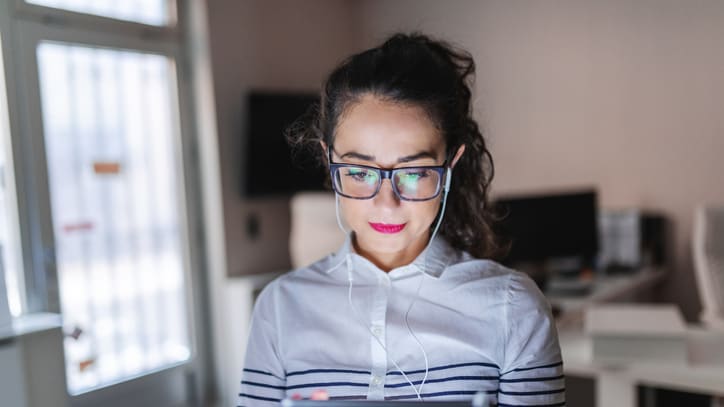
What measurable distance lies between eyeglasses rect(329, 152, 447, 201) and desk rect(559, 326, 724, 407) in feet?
3.45

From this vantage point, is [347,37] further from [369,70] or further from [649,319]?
[369,70]

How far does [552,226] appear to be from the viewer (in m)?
2.89

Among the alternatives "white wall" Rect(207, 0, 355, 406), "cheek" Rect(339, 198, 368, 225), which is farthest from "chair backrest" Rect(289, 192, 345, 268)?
"cheek" Rect(339, 198, 368, 225)

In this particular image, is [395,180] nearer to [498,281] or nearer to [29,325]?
[498,281]

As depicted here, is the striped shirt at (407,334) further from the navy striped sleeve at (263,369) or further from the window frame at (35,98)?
the window frame at (35,98)

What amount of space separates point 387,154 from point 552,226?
225 cm

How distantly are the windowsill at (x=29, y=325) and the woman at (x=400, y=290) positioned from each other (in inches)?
56.4

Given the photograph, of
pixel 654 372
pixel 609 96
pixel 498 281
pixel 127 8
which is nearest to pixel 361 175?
pixel 498 281

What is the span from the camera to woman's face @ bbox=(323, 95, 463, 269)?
847 millimetres

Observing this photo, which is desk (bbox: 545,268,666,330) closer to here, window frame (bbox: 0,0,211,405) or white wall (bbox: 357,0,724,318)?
white wall (bbox: 357,0,724,318)

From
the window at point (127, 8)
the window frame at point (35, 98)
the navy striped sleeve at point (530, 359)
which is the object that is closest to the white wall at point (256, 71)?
the window at point (127, 8)

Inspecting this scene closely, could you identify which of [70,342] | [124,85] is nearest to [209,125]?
[124,85]

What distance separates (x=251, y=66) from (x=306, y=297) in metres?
2.62

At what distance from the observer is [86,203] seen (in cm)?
267
